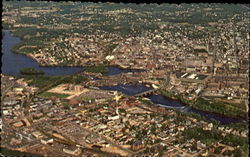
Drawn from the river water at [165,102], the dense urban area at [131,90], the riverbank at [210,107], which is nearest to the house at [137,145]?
the dense urban area at [131,90]

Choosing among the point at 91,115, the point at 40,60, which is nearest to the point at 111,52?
the point at 40,60

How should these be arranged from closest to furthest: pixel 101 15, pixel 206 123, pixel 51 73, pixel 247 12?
pixel 206 123
pixel 51 73
pixel 247 12
pixel 101 15

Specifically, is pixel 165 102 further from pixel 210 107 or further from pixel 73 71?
pixel 73 71

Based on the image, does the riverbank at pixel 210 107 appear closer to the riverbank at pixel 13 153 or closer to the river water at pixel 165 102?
the river water at pixel 165 102

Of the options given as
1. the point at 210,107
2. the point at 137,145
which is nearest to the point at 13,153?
the point at 137,145

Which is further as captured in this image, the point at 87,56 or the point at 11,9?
the point at 11,9

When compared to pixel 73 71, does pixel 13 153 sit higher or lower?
lower

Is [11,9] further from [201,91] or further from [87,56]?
[201,91]
